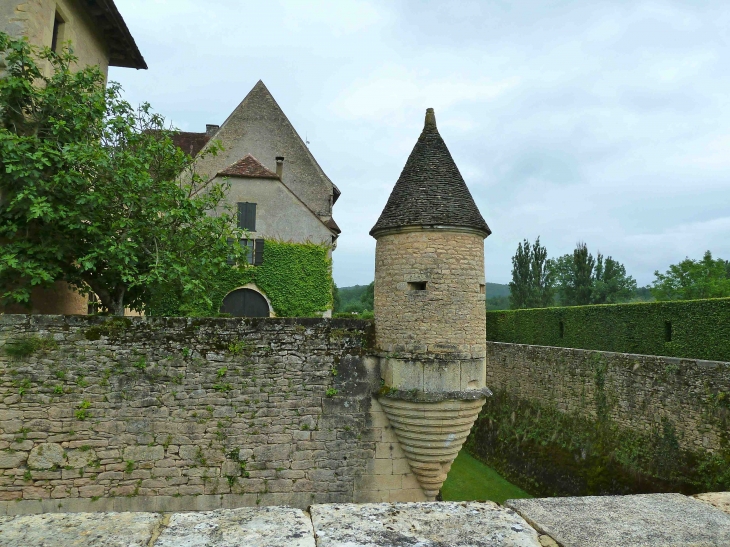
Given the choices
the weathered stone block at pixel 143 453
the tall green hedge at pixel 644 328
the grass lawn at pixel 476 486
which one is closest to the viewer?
the weathered stone block at pixel 143 453

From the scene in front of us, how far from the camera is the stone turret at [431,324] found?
8.51m

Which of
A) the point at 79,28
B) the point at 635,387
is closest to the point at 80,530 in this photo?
the point at 635,387

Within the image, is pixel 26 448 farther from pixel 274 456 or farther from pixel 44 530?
pixel 44 530

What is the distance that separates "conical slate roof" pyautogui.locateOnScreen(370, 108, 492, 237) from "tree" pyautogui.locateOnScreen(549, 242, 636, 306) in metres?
40.6

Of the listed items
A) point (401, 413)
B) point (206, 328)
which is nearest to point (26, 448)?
point (206, 328)

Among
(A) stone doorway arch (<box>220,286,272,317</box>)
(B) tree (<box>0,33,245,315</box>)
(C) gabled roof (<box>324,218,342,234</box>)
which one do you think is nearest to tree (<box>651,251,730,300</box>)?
(C) gabled roof (<box>324,218,342,234</box>)

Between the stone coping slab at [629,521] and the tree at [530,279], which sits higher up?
the tree at [530,279]

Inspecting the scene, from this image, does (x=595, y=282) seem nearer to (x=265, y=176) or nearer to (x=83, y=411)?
(x=265, y=176)

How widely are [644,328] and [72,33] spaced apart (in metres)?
18.6

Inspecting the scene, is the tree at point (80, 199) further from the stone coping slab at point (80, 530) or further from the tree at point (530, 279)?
the tree at point (530, 279)

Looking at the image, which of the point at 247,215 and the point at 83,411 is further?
the point at 247,215

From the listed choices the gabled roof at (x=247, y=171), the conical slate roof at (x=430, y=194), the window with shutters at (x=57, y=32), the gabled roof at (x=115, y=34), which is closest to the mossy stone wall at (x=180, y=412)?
the conical slate roof at (x=430, y=194)

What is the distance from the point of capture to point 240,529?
228 centimetres

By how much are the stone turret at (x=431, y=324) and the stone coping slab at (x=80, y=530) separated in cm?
645
